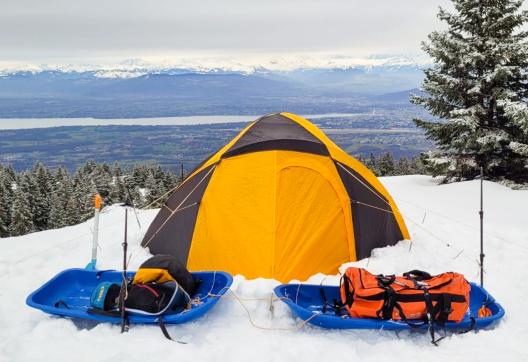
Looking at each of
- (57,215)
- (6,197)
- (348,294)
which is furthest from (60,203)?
(348,294)

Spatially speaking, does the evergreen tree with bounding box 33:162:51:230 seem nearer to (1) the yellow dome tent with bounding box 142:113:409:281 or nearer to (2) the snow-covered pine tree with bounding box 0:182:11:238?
(2) the snow-covered pine tree with bounding box 0:182:11:238

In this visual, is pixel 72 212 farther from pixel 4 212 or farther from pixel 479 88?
pixel 479 88

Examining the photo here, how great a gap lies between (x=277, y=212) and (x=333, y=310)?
1.85 m

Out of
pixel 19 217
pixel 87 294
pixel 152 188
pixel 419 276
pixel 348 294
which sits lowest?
pixel 19 217

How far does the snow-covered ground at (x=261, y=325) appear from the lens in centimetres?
457

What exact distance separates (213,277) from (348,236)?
2.35 m

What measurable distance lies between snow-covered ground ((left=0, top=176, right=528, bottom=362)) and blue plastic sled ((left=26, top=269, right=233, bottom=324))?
4.8 inches

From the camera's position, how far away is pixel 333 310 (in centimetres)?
548

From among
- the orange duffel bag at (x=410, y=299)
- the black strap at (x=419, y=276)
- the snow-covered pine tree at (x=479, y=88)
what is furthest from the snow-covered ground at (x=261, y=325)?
the snow-covered pine tree at (x=479, y=88)

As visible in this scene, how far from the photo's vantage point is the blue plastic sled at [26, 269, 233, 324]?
5.19 m

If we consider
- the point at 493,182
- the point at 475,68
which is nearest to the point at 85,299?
the point at 493,182

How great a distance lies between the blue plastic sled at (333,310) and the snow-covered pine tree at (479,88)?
1148cm

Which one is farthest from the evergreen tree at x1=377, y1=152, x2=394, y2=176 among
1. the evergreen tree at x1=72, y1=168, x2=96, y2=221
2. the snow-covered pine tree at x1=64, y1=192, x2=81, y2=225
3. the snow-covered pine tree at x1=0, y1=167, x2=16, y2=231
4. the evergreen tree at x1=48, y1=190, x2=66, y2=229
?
the snow-covered pine tree at x1=0, y1=167, x2=16, y2=231

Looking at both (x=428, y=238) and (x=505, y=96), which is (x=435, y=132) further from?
(x=428, y=238)
